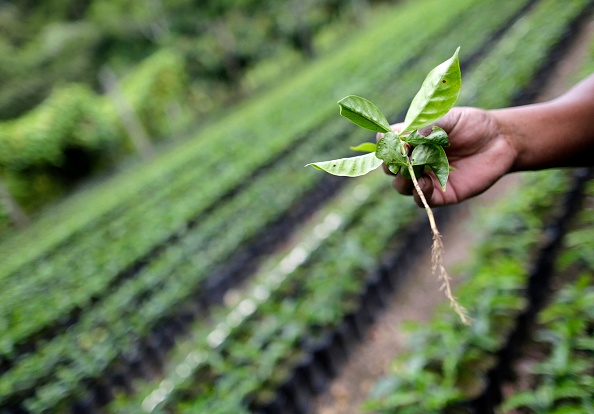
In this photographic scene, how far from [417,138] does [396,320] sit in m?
3.08

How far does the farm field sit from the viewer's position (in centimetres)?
220

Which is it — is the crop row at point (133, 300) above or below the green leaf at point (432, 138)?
below

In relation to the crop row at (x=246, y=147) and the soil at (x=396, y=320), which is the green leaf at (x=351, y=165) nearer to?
the soil at (x=396, y=320)

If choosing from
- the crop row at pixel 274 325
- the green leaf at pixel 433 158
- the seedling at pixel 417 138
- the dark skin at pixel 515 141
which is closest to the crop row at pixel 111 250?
the crop row at pixel 274 325

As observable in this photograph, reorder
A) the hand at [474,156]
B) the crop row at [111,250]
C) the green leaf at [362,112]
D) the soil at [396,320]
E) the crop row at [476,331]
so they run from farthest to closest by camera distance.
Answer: the crop row at [111,250] < the soil at [396,320] < the crop row at [476,331] < the hand at [474,156] < the green leaf at [362,112]

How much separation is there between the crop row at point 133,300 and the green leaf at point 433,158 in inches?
163

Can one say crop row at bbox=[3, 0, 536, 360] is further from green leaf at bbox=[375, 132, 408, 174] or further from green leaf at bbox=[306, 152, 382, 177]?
green leaf at bbox=[375, 132, 408, 174]

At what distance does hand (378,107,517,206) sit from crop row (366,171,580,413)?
3.45ft

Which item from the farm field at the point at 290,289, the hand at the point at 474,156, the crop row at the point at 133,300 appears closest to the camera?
the hand at the point at 474,156

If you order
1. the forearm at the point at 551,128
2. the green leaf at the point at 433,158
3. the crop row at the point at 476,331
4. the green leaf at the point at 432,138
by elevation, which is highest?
the green leaf at the point at 432,138

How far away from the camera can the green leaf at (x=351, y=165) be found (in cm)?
112

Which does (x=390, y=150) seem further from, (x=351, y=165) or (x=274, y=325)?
(x=274, y=325)

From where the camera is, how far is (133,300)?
505 centimetres

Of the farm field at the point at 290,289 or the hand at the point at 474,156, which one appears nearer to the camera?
the hand at the point at 474,156
